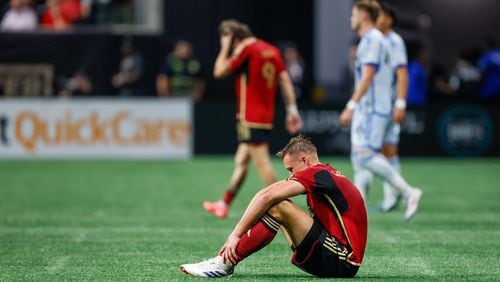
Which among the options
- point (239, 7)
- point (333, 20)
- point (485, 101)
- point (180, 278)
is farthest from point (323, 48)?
point (180, 278)

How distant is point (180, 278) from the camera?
8031 millimetres

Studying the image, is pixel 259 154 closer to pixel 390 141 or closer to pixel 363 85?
pixel 390 141

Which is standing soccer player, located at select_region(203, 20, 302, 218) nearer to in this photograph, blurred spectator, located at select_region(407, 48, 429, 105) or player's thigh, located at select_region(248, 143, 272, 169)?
player's thigh, located at select_region(248, 143, 272, 169)

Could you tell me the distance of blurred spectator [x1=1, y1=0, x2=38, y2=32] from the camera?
22.4 m

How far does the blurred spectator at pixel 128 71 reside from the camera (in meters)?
22.4

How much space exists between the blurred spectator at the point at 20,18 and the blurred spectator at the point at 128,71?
6.10 feet

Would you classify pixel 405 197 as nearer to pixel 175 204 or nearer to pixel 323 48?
pixel 175 204

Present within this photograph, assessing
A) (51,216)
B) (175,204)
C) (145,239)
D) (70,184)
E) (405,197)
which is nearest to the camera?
(145,239)

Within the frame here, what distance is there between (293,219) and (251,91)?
17.3 feet

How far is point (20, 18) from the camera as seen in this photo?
22516 millimetres

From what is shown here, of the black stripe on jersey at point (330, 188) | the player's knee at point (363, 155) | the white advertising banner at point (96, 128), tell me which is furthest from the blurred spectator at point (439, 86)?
the black stripe on jersey at point (330, 188)

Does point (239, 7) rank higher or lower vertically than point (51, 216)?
higher

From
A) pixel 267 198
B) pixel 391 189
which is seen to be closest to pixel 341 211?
pixel 267 198

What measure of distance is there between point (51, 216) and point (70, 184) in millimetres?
4318
